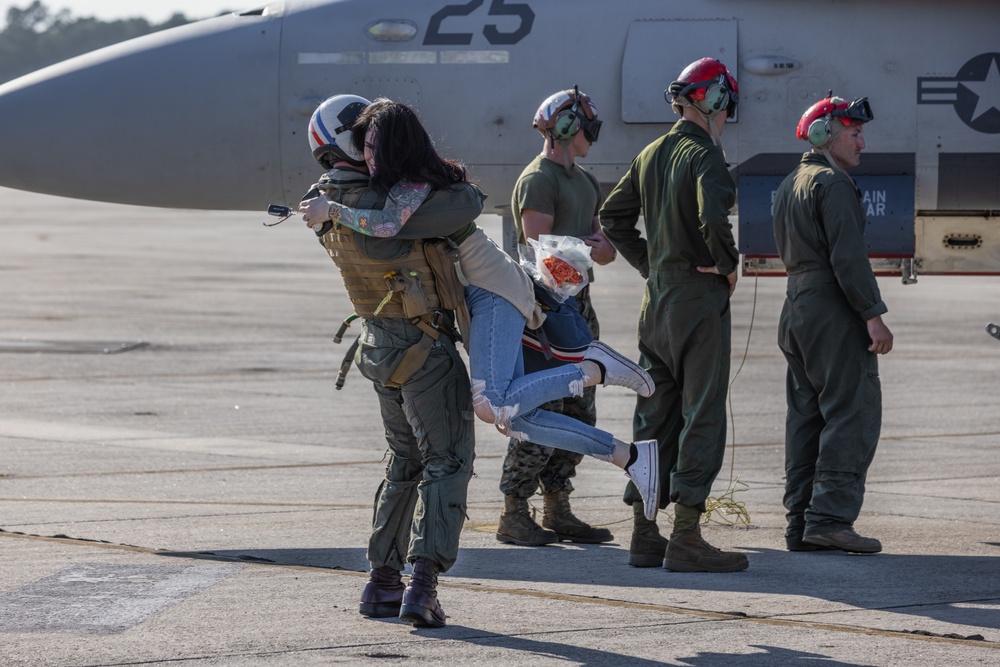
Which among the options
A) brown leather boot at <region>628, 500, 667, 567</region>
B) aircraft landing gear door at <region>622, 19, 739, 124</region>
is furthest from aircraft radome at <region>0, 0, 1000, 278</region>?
brown leather boot at <region>628, 500, 667, 567</region>

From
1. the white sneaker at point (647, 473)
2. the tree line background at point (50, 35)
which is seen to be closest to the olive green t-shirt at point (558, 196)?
the white sneaker at point (647, 473)

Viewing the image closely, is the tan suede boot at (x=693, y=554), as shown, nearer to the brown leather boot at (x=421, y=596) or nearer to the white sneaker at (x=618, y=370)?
the white sneaker at (x=618, y=370)

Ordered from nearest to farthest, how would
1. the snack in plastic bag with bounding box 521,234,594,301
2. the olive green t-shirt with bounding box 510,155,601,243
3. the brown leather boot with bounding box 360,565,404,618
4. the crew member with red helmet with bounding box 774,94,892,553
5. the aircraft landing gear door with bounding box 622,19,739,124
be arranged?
the brown leather boot with bounding box 360,565,404,618 → the snack in plastic bag with bounding box 521,234,594,301 → the crew member with red helmet with bounding box 774,94,892,553 → the olive green t-shirt with bounding box 510,155,601,243 → the aircraft landing gear door with bounding box 622,19,739,124

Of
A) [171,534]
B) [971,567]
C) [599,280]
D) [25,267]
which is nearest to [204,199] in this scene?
[171,534]

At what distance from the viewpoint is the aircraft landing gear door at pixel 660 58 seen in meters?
8.29

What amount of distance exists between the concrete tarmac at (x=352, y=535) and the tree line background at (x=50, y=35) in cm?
9441

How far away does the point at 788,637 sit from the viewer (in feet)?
16.0

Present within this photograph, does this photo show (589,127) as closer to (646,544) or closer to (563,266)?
(563,266)

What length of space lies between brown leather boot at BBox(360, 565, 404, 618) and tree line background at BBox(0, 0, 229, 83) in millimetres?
100660

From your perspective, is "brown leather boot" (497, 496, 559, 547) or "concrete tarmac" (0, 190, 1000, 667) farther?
"brown leather boot" (497, 496, 559, 547)

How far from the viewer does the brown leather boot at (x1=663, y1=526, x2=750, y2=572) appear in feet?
19.5

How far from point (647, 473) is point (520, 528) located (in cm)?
144

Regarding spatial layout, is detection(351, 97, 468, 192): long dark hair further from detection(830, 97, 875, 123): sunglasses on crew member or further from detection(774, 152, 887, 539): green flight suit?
detection(830, 97, 875, 123): sunglasses on crew member

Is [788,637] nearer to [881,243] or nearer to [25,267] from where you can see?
[881,243]
